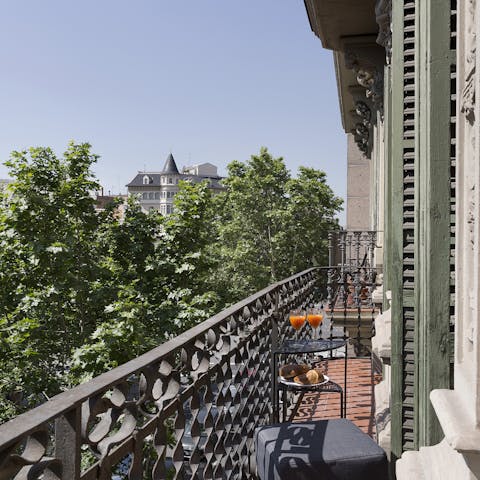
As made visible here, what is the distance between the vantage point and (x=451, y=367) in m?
2.63

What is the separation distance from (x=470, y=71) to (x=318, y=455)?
2.19 meters

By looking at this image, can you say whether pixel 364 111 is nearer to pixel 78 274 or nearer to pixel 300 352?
pixel 300 352

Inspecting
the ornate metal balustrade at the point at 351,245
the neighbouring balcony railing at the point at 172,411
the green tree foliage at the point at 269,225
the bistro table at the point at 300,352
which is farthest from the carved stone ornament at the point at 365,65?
the green tree foliage at the point at 269,225

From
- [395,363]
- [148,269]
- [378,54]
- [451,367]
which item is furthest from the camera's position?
[148,269]

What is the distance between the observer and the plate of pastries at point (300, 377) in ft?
14.8

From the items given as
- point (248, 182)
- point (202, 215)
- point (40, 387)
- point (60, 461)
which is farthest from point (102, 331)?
point (248, 182)

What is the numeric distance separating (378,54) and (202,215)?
9.99m

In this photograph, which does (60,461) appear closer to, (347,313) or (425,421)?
(425,421)

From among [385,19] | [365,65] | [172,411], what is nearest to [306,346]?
[172,411]

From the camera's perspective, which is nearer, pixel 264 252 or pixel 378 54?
pixel 378 54

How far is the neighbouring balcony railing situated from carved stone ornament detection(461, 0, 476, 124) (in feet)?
4.36

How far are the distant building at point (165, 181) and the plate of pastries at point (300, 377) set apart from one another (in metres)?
115

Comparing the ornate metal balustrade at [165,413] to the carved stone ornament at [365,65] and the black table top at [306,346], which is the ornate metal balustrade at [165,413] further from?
the carved stone ornament at [365,65]

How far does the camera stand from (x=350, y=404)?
→ 21.4ft
